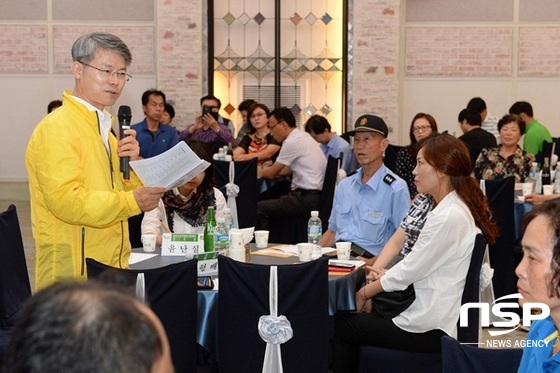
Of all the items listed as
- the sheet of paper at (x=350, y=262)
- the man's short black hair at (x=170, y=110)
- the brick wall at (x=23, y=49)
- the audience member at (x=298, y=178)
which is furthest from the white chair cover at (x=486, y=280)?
the brick wall at (x=23, y=49)

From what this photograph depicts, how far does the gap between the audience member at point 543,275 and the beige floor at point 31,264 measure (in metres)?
1.45

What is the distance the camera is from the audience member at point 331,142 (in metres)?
9.03

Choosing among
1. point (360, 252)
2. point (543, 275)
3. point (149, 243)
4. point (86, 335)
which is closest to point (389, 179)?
point (360, 252)

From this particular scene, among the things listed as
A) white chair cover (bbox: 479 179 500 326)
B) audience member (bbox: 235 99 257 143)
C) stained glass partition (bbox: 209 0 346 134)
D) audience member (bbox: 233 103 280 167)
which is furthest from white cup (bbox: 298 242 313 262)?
stained glass partition (bbox: 209 0 346 134)

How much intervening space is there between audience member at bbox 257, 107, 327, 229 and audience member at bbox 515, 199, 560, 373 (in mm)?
5427

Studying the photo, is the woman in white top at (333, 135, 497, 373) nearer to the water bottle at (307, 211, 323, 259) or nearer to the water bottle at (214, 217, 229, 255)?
the water bottle at (214, 217, 229, 255)

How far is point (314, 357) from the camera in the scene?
3.52 m

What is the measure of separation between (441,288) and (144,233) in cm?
173

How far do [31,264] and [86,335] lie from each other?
6882mm

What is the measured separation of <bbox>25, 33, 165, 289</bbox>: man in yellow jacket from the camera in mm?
2984

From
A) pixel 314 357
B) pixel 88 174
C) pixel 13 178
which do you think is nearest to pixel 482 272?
pixel 314 357

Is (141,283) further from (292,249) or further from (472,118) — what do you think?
(472,118)

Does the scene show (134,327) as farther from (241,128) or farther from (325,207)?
(241,128)

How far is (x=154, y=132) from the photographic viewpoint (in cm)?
822
